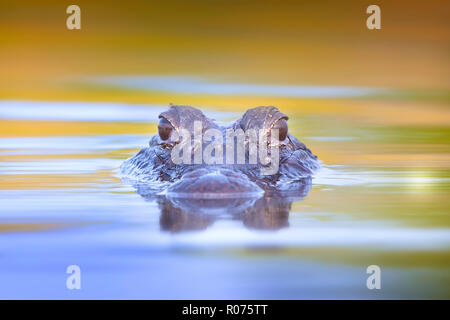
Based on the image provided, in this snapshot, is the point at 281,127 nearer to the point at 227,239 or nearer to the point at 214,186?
the point at 214,186

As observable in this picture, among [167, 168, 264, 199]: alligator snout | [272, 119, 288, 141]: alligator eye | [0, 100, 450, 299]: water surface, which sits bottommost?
[0, 100, 450, 299]: water surface

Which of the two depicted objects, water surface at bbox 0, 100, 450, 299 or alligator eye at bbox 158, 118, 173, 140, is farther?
alligator eye at bbox 158, 118, 173, 140

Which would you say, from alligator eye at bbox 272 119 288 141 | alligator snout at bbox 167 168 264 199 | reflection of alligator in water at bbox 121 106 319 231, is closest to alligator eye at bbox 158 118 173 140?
reflection of alligator in water at bbox 121 106 319 231

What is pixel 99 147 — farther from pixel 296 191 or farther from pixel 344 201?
pixel 344 201

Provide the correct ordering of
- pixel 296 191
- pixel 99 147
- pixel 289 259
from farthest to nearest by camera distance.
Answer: pixel 99 147 < pixel 296 191 < pixel 289 259

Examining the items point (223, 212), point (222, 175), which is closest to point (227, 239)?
point (223, 212)

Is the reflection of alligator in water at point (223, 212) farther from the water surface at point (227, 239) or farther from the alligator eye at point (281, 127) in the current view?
the alligator eye at point (281, 127)

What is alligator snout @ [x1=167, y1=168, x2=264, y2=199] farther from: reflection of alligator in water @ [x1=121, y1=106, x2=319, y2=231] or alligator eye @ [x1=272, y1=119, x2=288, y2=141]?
alligator eye @ [x1=272, y1=119, x2=288, y2=141]
